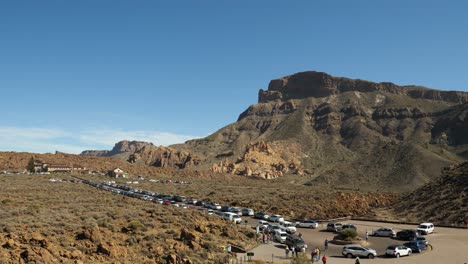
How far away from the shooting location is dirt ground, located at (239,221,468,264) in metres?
30.5

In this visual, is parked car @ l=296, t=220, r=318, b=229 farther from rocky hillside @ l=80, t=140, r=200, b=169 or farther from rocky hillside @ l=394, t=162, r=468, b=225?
rocky hillside @ l=80, t=140, r=200, b=169

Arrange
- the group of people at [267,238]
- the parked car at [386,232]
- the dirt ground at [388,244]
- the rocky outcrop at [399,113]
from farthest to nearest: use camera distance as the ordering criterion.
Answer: the rocky outcrop at [399,113], the parked car at [386,232], the group of people at [267,238], the dirt ground at [388,244]

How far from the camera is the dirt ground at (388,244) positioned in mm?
30500

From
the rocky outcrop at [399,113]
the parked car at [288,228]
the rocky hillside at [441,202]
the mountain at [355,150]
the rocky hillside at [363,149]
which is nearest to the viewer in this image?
the parked car at [288,228]

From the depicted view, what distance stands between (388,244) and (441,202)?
2464cm

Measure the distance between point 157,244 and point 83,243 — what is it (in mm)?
5066

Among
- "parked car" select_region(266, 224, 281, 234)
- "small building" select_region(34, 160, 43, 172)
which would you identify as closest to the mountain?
"small building" select_region(34, 160, 43, 172)

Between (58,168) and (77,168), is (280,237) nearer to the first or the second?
(58,168)

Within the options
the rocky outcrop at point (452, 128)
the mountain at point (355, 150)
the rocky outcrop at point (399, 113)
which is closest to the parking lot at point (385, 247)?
the mountain at point (355, 150)

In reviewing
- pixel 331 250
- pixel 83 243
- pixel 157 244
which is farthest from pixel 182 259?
pixel 331 250

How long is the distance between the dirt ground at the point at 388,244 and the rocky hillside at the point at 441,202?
6287 mm

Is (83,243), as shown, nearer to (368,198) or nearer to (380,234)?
(380,234)

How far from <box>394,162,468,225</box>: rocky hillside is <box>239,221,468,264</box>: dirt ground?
20.6ft

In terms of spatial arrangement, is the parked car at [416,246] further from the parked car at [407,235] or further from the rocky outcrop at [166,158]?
the rocky outcrop at [166,158]
